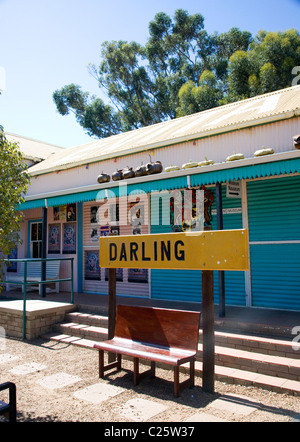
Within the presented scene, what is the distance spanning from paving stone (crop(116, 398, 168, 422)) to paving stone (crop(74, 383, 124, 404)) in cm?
32

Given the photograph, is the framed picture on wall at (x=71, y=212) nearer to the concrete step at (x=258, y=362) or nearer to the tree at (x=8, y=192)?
the tree at (x=8, y=192)

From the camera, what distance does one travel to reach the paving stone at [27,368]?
497 centimetres

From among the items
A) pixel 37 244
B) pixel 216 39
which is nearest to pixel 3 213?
pixel 37 244

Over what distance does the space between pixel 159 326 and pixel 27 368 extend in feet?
7.13

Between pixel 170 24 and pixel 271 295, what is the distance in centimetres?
2691

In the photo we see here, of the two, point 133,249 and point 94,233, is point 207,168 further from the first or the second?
point 94,233

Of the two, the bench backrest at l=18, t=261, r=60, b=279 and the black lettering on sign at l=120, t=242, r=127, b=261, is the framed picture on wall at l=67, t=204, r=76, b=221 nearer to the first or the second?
the bench backrest at l=18, t=261, r=60, b=279

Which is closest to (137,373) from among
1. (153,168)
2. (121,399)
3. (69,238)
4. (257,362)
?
(121,399)

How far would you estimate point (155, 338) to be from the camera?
446cm

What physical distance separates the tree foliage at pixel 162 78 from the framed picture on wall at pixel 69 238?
14054 mm

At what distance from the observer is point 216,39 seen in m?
26.0

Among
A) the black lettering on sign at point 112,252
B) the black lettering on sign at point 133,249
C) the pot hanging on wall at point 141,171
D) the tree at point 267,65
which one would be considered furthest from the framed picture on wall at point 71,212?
the tree at point 267,65

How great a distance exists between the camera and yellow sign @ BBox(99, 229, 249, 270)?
370 cm
